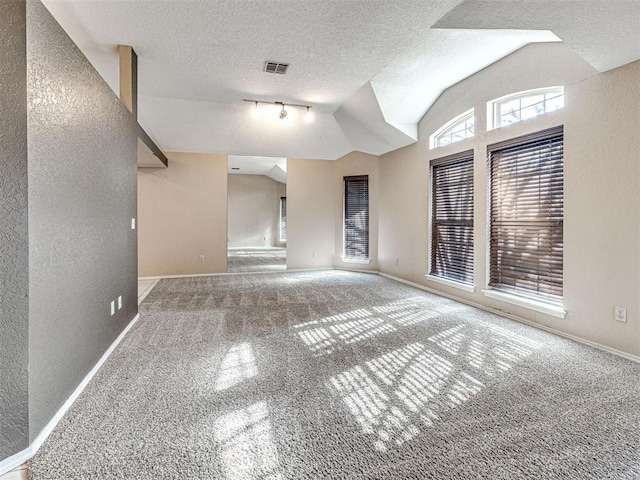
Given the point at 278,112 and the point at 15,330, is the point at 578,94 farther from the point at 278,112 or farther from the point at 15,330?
the point at 15,330

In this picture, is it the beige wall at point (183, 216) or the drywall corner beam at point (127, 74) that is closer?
the drywall corner beam at point (127, 74)

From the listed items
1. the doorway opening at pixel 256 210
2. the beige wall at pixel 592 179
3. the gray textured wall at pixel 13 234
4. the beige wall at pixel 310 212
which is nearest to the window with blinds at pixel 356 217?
the beige wall at pixel 310 212

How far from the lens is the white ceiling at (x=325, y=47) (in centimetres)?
263

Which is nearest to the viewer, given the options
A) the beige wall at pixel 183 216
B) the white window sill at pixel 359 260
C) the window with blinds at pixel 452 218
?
the window with blinds at pixel 452 218

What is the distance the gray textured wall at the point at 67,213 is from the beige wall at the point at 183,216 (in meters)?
3.86

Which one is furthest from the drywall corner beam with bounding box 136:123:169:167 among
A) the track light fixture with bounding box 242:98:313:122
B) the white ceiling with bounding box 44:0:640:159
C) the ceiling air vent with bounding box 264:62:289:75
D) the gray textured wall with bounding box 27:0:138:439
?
the ceiling air vent with bounding box 264:62:289:75

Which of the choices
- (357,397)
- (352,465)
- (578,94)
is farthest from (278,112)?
(352,465)

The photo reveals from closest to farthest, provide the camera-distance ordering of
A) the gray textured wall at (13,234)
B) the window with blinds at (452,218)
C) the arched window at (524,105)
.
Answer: the gray textured wall at (13,234)
the arched window at (524,105)
the window with blinds at (452,218)

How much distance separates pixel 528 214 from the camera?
3646 millimetres

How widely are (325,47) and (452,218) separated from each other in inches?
114

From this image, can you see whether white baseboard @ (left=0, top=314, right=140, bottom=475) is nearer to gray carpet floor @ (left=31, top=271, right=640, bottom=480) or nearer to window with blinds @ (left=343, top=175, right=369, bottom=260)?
gray carpet floor @ (left=31, top=271, right=640, bottom=480)

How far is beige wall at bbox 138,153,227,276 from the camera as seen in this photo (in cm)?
658

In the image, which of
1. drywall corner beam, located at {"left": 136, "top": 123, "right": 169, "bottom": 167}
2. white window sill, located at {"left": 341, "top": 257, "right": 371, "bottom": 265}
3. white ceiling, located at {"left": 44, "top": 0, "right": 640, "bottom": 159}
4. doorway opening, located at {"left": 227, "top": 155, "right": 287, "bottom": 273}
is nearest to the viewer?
white ceiling, located at {"left": 44, "top": 0, "right": 640, "bottom": 159}

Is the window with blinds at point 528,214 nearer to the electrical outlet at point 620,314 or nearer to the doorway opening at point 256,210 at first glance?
the electrical outlet at point 620,314
